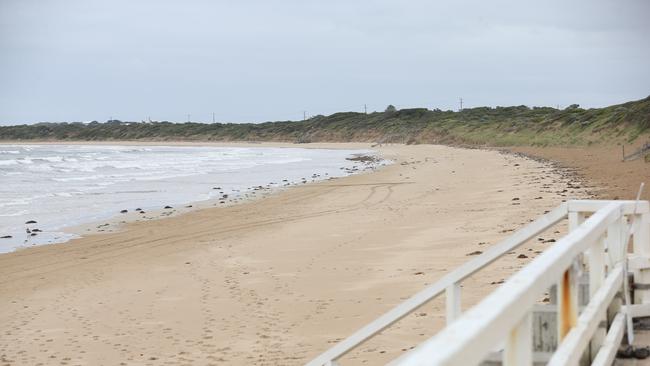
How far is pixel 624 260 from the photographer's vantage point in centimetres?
428

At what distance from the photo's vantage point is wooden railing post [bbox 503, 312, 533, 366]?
74.8 inches

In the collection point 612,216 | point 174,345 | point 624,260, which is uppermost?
point 612,216

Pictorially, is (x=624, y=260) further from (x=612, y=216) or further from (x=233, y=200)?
(x=233, y=200)

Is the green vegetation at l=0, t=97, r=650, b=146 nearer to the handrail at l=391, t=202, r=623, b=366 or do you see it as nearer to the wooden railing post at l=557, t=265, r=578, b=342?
the wooden railing post at l=557, t=265, r=578, b=342

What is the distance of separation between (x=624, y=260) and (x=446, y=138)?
60538 millimetres

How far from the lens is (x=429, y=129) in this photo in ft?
228

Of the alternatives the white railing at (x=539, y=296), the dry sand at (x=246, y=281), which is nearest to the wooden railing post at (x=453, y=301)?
the white railing at (x=539, y=296)

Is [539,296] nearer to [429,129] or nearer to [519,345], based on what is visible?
[519,345]

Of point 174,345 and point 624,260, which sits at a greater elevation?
point 624,260

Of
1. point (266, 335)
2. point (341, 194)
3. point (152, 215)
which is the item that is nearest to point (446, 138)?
point (341, 194)

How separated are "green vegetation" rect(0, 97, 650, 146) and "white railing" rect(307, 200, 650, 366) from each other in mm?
30073

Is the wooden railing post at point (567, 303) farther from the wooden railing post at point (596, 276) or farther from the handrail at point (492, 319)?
the wooden railing post at point (596, 276)

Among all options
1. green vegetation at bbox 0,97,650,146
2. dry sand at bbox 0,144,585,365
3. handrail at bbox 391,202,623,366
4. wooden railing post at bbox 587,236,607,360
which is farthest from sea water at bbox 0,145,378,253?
green vegetation at bbox 0,97,650,146

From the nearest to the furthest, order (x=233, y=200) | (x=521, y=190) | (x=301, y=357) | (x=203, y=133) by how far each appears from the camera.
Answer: (x=301, y=357), (x=521, y=190), (x=233, y=200), (x=203, y=133)
